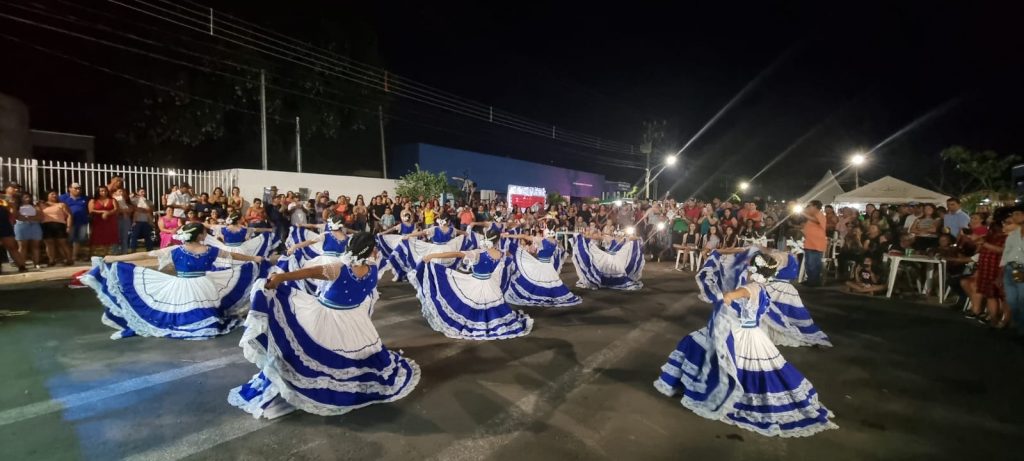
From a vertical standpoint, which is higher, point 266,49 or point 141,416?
point 266,49

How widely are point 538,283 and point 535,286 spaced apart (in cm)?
8

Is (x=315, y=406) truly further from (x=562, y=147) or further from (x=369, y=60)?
(x=562, y=147)

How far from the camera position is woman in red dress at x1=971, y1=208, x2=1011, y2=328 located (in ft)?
26.6

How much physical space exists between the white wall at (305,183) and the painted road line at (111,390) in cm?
1187

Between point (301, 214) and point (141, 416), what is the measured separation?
10.6m

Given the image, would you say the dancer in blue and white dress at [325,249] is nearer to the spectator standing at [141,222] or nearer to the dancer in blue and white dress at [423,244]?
the dancer in blue and white dress at [423,244]

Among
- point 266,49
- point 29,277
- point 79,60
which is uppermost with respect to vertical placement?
point 266,49

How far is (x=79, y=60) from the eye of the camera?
1747 cm

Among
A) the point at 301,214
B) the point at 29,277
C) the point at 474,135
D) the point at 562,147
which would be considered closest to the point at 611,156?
the point at 562,147

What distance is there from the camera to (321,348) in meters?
4.43

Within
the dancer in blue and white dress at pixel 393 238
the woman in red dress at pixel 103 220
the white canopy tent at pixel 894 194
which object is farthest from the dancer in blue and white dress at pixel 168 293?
the white canopy tent at pixel 894 194

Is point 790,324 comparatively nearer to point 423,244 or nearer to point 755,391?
point 755,391

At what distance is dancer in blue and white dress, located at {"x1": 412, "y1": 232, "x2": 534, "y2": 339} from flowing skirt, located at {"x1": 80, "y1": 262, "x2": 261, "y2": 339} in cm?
271

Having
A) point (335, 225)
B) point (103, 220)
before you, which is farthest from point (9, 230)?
point (335, 225)
